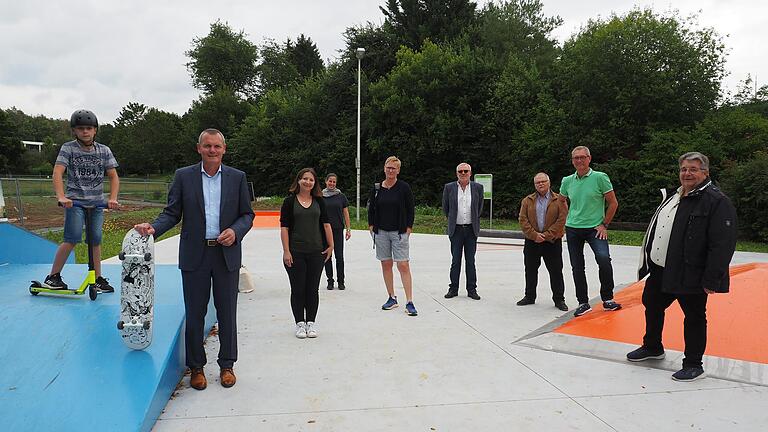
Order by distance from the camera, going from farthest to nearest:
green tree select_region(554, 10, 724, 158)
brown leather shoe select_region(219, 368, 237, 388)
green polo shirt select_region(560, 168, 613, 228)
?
1. green tree select_region(554, 10, 724, 158)
2. green polo shirt select_region(560, 168, 613, 228)
3. brown leather shoe select_region(219, 368, 237, 388)

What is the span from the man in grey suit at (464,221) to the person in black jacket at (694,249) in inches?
106

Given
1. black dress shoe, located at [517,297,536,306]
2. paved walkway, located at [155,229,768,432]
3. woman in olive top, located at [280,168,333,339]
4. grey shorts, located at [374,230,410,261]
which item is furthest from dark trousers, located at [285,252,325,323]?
black dress shoe, located at [517,297,536,306]

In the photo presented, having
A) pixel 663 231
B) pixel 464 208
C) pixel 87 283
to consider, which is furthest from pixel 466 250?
pixel 87 283

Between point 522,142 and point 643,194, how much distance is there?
23.4 ft

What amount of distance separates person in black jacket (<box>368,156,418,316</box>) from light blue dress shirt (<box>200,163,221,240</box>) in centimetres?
251

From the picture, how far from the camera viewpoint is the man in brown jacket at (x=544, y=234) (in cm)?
602

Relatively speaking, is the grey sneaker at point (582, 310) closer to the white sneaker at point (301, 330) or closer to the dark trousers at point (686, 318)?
the dark trousers at point (686, 318)

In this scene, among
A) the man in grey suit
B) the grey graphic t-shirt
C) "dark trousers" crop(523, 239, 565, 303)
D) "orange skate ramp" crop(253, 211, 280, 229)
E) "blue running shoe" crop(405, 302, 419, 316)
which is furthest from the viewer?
"orange skate ramp" crop(253, 211, 280, 229)

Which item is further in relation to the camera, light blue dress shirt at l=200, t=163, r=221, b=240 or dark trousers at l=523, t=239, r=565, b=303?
dark trousers at l=523, t=239, r=565, b=303

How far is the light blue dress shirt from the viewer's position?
11.5 ft

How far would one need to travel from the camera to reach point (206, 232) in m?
3.50

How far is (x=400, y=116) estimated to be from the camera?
30.5m

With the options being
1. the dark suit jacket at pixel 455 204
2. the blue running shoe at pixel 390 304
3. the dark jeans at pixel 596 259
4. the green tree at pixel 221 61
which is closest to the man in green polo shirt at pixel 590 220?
the dark jeans at pixel 596 259

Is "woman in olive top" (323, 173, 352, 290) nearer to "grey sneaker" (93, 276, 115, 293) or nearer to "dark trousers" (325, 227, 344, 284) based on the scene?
"dark trousers" (325, 227, 344, 284)
